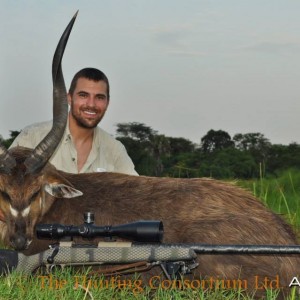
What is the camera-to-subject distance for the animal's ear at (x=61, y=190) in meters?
7.21

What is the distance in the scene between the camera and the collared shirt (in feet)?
31.1

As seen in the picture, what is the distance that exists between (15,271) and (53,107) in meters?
2.22

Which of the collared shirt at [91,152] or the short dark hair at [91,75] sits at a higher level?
the short dark hair at [91,75]

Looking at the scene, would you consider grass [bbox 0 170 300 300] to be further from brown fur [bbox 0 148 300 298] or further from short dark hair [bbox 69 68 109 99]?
short dark hair [bbox 69 68 109 99]

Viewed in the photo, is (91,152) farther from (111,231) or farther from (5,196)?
(111,231)

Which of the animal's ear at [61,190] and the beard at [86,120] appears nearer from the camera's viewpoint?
the animal's ear at [61,190]

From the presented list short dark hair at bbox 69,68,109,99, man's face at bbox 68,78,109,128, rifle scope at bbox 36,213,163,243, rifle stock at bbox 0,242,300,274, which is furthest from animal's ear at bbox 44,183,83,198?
short dark hair at bbox 69,68,109,99

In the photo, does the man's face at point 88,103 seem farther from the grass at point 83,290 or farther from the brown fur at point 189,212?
the grass at point 83,290

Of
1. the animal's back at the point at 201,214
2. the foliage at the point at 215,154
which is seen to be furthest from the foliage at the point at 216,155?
the animal's back at the point at 201,214

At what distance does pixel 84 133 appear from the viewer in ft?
32.1

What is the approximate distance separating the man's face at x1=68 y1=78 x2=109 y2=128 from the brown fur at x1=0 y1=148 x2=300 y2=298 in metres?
2.05

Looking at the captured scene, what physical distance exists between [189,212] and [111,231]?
1.38 meters

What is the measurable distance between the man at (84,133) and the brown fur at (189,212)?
1910 millimetres

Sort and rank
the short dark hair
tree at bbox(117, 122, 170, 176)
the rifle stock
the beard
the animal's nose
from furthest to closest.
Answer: tree at bbox(117, 122, 170, 176) < the short dark hair < the beard < the animal's nose < the rifle stock
